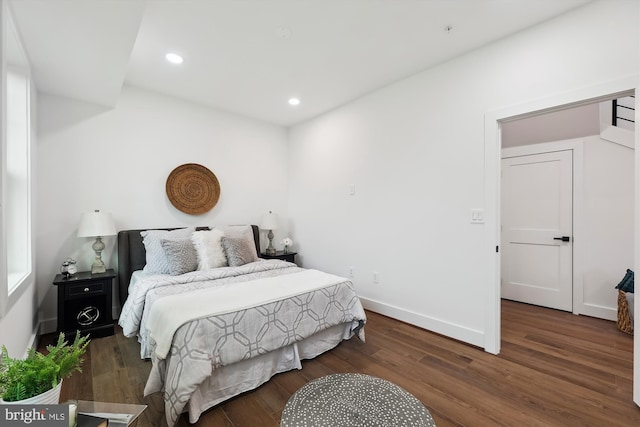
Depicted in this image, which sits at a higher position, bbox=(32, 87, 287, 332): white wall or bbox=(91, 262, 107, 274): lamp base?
bbox=(32, 87, 287, 332): white wall

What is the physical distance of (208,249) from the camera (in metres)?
3.08

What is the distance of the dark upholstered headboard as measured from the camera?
3.12 m

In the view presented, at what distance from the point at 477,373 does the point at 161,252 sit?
3.03 metres

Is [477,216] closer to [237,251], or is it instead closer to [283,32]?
[283,32]

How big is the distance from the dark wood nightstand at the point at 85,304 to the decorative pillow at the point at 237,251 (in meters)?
1.12

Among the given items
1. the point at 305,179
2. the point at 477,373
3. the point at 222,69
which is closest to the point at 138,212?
the point at 222,69

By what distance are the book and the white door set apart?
178 inches

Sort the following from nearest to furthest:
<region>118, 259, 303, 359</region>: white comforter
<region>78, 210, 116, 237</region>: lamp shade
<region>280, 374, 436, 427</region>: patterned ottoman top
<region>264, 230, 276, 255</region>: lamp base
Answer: <region>280, 374, 436, 427</region>: patterned ottoman top < <region>118, 259, 303, 359</region>: white comforter < <region>78, 210, 116, 237</region>: lamp shade < <region>264, 230, 276, 255</region>: lamp base

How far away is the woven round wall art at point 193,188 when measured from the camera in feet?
11.9

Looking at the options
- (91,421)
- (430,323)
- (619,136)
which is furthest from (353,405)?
(619,136)

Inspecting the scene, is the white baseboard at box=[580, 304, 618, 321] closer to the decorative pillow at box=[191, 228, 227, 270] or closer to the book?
the decorative pillow at box=[191, 228, 227, 270]

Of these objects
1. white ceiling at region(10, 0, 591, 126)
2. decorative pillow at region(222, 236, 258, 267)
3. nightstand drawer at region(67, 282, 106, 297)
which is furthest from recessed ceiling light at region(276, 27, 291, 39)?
nightstand drawer at region(67, 282, 106, 297)

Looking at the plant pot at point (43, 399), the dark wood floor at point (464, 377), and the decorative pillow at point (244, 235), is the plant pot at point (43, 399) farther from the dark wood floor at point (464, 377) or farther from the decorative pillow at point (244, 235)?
the decorative pillow at point (244, 235)

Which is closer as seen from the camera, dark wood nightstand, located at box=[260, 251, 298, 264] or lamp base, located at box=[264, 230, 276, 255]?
dark wood nightstand, located at box=[260, 251, 298, 264]
